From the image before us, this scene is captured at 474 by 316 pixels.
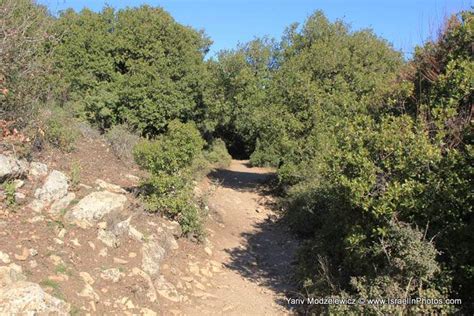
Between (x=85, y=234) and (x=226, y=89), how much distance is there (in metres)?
11.2

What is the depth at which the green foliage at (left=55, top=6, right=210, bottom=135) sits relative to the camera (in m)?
14.2

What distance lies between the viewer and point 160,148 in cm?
888

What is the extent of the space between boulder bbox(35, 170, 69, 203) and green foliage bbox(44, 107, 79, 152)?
62.1 inches

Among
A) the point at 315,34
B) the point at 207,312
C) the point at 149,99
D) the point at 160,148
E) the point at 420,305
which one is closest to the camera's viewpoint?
the point at 420,305

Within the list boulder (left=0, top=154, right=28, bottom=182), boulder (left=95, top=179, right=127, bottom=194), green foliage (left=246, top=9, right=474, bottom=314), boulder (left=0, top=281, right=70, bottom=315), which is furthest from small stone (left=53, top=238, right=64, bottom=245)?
green foliage (left=246, top=9, right=474, bottom=314)

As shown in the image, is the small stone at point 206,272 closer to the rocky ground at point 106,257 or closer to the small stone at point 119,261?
the rocky ground at point 106,257

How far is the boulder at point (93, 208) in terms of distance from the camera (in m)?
7.18

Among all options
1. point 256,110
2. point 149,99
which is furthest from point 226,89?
point 149,99

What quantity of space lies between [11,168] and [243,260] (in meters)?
4.81

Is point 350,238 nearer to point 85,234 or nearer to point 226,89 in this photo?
point 85,234

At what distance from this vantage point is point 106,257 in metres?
6.79

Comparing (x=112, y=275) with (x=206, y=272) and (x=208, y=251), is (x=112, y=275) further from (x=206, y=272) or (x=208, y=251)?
(x=208, y=251)

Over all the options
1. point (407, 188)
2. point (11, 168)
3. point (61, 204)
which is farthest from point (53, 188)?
point (407, 188)

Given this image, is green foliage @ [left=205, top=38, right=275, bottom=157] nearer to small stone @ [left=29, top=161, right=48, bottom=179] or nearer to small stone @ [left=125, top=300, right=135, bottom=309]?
small stone @ [left=29, top=161, right=48, bottom=179]
